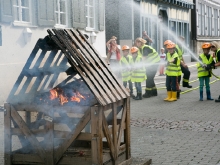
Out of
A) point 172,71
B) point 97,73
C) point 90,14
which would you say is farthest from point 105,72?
point 90,14

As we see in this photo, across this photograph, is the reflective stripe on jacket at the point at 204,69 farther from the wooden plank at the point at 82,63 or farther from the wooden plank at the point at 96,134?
the wooden plank at the point at 96,134

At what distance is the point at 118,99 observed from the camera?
6.04 meters

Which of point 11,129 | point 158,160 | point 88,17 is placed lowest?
point 158,160

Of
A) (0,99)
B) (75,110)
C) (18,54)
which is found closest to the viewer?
(75,110)

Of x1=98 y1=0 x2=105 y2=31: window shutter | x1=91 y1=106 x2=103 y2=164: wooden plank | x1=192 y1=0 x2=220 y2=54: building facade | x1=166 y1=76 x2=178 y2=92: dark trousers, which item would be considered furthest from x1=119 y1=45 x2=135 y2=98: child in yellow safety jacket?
x1=192 y1=0 x2=220 y2=54: building facade

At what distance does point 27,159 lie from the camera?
5957 millimetres

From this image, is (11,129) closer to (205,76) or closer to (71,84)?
(71,84)

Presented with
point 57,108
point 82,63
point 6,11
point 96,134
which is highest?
point 6,11

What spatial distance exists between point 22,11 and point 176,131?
643 cm

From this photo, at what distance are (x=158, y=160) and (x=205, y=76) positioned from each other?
7162 mm

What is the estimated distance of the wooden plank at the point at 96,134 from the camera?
552 centimetres

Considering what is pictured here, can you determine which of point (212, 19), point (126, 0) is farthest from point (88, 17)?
point (212, 19)

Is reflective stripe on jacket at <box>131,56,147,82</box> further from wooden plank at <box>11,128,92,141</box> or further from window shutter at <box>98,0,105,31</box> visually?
wooden plank at <box>11,128,92,141</box>

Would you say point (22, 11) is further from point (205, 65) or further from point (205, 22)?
point (205, 22)
